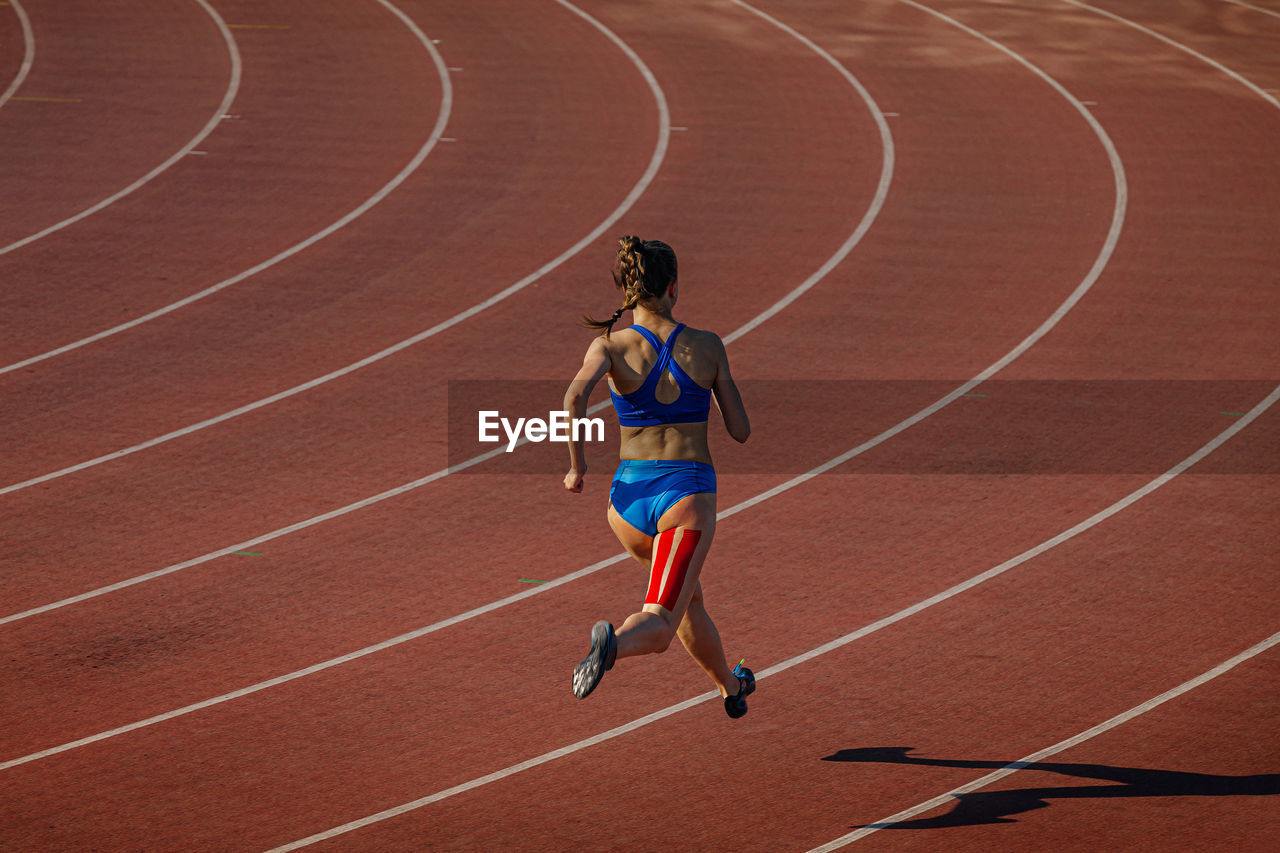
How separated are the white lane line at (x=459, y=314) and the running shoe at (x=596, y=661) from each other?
399 centimetres

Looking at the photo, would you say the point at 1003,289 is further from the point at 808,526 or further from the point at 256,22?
the point at 256,22

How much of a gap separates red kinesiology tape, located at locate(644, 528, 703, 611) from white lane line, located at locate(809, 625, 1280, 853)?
102 centimetres

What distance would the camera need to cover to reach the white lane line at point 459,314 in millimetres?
10336

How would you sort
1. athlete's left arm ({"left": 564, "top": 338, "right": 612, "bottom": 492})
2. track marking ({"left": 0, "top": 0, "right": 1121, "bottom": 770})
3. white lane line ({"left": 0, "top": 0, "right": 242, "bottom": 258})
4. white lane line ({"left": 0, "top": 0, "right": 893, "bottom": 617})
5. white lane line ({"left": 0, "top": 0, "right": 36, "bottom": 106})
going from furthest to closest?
white lane line ({"left": 0, "top": 0, "right": 36, "bottom": 106}), white lane line ({"left": 0, "top": 0, "right": 242, "bottom": 258}), white lane line ({"left": 0, "top": 0, "right": 893, "bottom": 617}), track marking ({"left": 0, "top": 0, "right": 1121, "bottom": 770}), athlete's left arm ({"left": 564, "top": 338, "right": 612, "bottom": 492})

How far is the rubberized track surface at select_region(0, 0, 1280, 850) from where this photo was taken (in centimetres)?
624

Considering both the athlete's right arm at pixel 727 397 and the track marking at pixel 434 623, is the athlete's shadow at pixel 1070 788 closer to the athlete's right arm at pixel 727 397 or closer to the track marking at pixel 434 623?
the track marking at pixel 434 623

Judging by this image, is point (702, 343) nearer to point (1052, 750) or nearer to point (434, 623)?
point (1052, 750)

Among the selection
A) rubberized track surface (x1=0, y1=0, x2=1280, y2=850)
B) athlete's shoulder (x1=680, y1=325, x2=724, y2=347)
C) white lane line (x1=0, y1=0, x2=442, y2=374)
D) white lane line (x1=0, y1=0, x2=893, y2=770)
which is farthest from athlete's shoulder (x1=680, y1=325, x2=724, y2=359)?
white lane line (x1=0, y1=0, x2=442, y2=374)

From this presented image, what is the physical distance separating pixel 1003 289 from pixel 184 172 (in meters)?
8.48

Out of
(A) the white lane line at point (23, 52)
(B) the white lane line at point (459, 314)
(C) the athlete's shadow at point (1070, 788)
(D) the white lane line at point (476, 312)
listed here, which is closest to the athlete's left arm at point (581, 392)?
(C) the athlete's shadow at point (1070, 788)

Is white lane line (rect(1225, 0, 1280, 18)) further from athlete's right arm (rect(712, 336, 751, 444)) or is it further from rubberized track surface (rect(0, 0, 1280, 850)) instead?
athlete's right arm (rect(712, 336, 751, 444))

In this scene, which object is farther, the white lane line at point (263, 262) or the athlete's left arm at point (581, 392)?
the white lane line at point (263, 262)

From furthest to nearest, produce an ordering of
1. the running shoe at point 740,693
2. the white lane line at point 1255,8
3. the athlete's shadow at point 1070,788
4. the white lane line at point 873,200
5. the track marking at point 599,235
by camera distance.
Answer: the white lane line at point 1255,8, the white lane line at point 873,200, the track marking at point 599,235, the running shoe at point 740,693, the athlete's shadow at point 1070,788

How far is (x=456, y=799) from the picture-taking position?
602 centimetres
